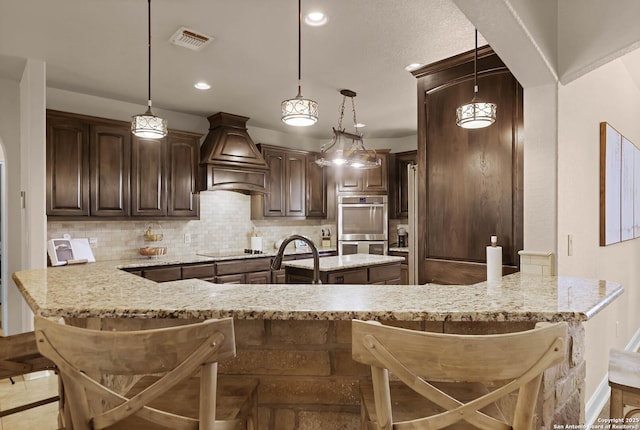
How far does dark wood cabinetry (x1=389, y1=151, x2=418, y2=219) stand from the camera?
19.8ft

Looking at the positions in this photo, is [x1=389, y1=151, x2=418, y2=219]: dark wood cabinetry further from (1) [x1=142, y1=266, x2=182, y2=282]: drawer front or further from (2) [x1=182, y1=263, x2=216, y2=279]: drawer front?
(1) [x1=142, y1=266, x2=182, y2=282]: drawer front

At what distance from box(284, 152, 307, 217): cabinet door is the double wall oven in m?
0.66

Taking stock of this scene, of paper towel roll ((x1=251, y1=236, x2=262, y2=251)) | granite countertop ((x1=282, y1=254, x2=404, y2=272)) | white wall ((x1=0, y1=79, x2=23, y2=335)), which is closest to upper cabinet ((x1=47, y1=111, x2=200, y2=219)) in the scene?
white wall ((x1=0, y1=79, x2=23, y2=335))

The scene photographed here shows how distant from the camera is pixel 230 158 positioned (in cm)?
486

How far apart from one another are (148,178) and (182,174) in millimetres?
406

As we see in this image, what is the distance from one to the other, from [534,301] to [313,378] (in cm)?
80

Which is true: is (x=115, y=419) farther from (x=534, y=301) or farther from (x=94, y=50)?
(x=94, y=50)

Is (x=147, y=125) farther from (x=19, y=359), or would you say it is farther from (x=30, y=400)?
(x=30, y=400)

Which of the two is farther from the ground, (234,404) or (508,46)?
(508,46)

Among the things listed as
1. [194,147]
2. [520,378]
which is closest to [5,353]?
[520,378]

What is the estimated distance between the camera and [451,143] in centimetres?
273

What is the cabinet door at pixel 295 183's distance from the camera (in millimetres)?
5703

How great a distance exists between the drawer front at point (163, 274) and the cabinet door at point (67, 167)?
85 centimetres

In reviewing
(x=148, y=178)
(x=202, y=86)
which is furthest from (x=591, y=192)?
(x=148, y=178)
